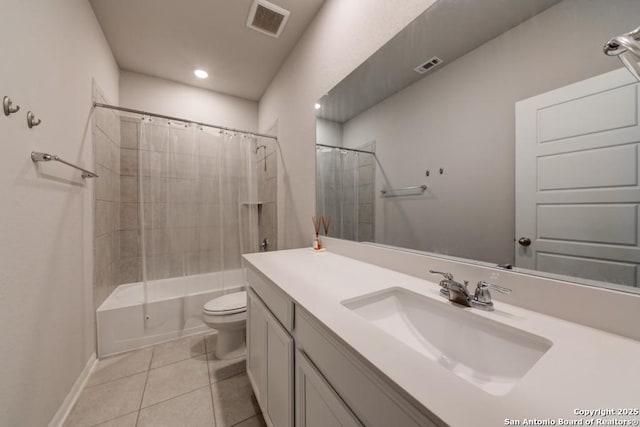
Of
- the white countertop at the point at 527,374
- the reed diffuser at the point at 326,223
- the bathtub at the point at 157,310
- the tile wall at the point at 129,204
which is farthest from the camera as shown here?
the tile wall at the point at 129,204

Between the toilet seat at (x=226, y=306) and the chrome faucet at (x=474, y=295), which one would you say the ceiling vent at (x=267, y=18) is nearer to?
the chrome faucet at (x=474, y=295)

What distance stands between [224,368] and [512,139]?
2.10m

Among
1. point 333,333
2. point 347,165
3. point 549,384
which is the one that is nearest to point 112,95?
point 347,165

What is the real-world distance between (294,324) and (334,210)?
903 millimetres

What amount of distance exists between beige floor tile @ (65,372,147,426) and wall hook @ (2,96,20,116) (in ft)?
5.02

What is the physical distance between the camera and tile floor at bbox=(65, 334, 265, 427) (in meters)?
1.22

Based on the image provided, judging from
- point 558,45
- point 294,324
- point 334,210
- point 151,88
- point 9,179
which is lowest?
point 294,324

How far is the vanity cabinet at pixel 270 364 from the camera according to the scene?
0.82 m

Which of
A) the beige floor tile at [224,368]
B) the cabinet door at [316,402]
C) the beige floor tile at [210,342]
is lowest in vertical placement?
the beige floor tile at [210,342]

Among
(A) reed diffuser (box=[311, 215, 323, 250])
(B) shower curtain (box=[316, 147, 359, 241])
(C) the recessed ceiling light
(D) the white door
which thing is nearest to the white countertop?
(D) the white door

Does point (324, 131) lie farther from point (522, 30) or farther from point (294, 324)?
point (294, 324)

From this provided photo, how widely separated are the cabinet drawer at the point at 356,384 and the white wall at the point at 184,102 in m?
2.89

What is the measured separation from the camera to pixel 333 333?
56 centimetres

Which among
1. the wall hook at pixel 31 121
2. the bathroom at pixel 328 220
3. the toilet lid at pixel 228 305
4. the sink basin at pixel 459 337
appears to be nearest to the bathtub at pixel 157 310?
the bathroom at pixel 328 220
